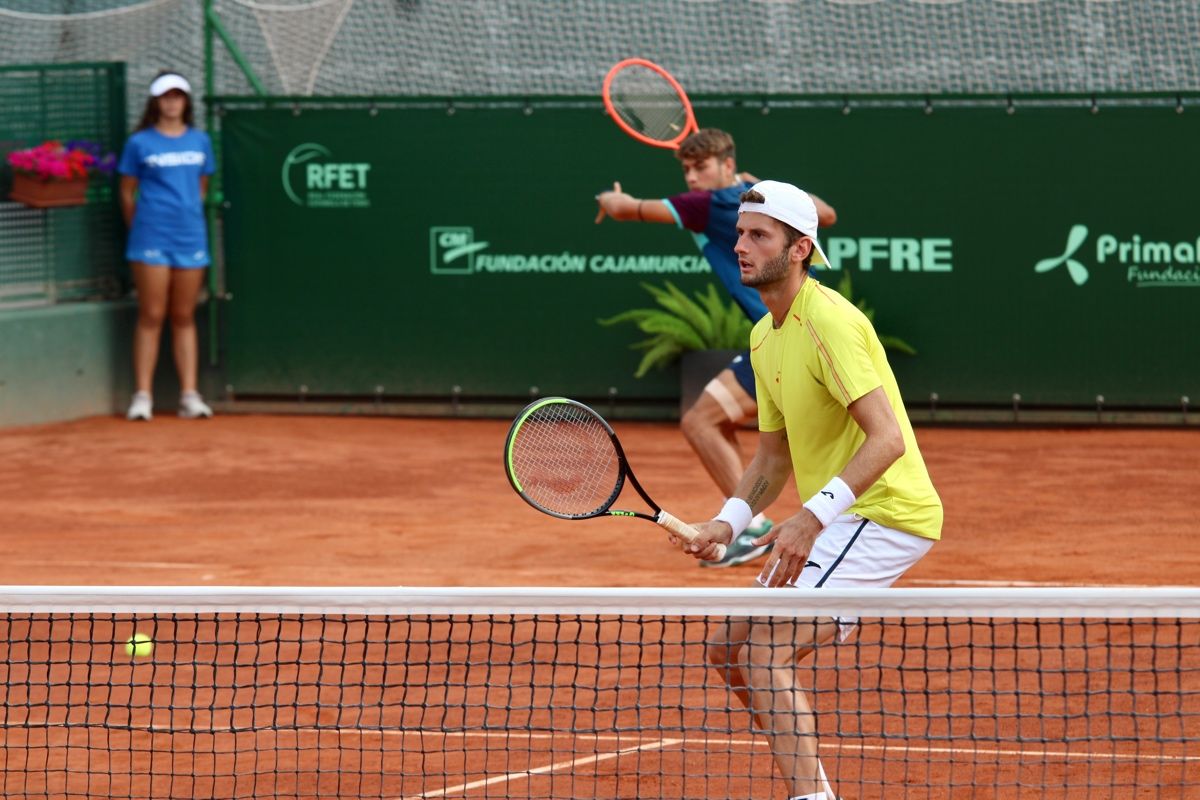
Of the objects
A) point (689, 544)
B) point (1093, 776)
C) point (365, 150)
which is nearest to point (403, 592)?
point (689, 544)

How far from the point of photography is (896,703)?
559 cm

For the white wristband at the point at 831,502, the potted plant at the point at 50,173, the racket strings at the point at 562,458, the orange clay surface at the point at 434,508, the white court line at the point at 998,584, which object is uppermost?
the white wristband at the point at 831,502

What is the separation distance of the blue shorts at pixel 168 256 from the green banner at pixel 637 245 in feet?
1.23

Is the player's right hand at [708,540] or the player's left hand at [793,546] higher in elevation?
the player's left hand at [793,546]

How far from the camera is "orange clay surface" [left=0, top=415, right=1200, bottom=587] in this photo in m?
7.47

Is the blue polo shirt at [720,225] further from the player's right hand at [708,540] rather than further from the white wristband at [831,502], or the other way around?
the white wristband at [831,502]

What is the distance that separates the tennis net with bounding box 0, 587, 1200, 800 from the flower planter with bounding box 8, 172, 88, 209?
20.6ft

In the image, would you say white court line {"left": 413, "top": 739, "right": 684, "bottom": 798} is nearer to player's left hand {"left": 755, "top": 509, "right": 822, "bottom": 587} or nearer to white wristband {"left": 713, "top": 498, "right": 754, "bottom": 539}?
white wristband {"left": 713, "top": 498, "right": 754, "bottom": 539}

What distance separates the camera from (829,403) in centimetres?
425

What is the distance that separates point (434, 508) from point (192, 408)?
12.1ft

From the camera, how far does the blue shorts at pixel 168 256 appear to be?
11.9 meters

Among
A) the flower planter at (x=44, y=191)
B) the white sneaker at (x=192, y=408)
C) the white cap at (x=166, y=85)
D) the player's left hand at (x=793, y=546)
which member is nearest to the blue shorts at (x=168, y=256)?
the flower planter at (x=44, y=191)

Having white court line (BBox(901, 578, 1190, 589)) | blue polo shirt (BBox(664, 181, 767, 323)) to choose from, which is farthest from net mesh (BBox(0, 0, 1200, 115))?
white court line (BBox(901, 578, 1190, 589))

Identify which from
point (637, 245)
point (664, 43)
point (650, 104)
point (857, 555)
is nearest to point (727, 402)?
point (650, 104)
